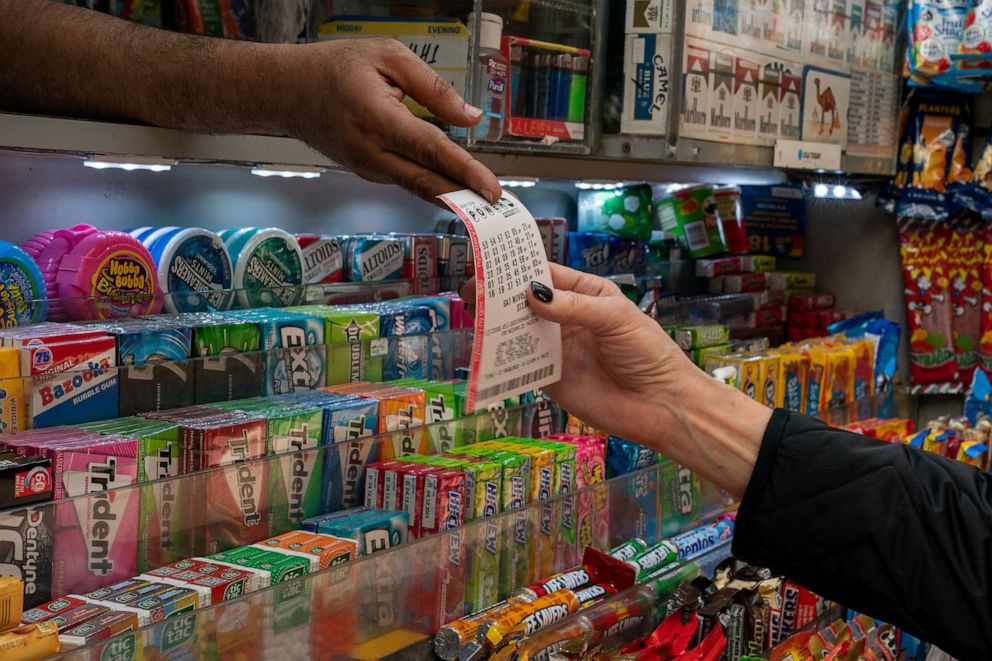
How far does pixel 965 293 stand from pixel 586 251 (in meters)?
1.50

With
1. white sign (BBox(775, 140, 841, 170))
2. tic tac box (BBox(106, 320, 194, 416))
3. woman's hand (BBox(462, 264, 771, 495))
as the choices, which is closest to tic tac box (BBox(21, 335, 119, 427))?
tic tac box (BBox(106, 320, 194, 416))

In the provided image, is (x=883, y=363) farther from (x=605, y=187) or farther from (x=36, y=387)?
(x=36, y=387)

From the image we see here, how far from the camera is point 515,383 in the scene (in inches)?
56.2

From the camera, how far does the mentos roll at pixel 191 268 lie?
2.16 meters

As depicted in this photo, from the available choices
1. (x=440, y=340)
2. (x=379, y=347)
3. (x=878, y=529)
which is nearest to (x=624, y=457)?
(x=440, y=340)

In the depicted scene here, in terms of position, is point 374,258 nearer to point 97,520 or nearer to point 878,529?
point 97,520

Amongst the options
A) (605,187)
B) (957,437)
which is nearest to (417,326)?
(605,187)

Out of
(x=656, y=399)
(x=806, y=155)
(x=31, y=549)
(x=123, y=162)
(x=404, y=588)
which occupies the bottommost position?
(x=404, y=588)

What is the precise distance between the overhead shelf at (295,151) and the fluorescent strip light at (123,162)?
0.07 m

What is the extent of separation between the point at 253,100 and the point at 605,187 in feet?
6.77

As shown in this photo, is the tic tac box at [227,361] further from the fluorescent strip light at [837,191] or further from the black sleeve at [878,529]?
the fluorescent strip light at [837,191]

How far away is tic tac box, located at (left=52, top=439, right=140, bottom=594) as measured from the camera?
1.56 m

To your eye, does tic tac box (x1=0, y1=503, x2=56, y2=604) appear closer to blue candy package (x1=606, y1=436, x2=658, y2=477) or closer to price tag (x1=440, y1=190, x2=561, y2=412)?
price tag (x1=440, y1=190, x2=561, y2=412)

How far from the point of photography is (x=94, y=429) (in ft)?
5.67
